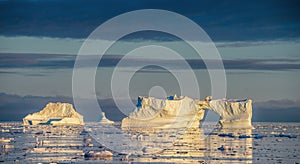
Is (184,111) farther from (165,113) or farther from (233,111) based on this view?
(233,111)

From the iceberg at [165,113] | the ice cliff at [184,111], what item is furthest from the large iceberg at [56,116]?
the ice cliff at [184,111]

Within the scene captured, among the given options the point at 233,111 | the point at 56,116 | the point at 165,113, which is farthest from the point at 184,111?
the point at 56,116

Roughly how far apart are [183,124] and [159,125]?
238 cm

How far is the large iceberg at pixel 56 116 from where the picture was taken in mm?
80375

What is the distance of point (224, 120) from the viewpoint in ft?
183

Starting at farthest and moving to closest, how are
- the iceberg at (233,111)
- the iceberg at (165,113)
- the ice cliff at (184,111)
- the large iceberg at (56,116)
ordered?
the large iceberg at (56,116) → the iceberg at (165,113) → the ice cliff at (184,111) → the iceberg at (233,111)

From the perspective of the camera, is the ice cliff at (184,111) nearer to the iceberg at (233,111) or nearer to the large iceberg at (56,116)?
the iceberg at (233,111)

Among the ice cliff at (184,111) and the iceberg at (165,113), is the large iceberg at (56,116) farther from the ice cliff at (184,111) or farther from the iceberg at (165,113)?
the ice cliff at (184,111)

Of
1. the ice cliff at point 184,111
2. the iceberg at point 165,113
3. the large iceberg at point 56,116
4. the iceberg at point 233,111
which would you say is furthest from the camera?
the large iceberg at point 56,116

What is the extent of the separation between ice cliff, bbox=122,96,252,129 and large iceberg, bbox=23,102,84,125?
2361 cm

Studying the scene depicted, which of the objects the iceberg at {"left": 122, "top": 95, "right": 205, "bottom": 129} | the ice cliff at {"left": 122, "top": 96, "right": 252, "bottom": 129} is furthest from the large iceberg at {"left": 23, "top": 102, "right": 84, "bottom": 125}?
the ice cliff at {"left": 122, "top": 96, "right": 252, "bottom": 129}

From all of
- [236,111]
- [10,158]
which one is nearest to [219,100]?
[236,111]

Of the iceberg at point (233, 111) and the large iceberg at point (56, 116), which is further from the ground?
the large iceberg at point (56, 116)

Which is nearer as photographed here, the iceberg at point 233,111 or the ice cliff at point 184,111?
the iceberg at point 233,111
